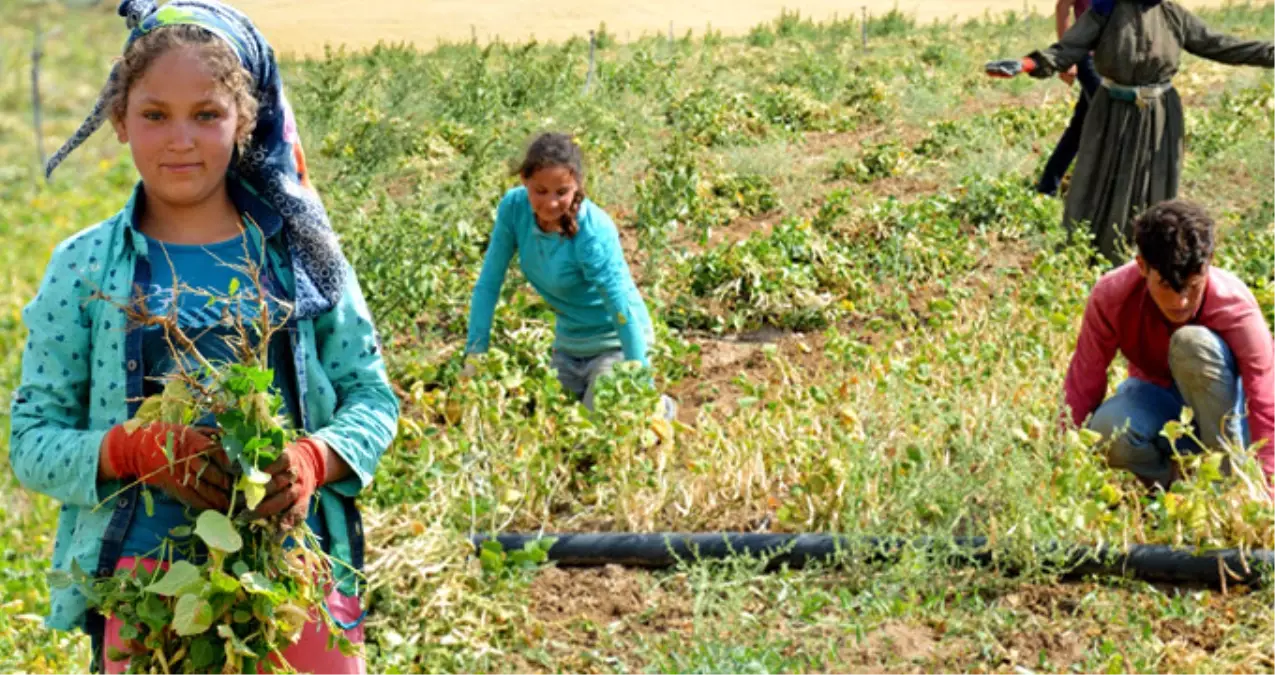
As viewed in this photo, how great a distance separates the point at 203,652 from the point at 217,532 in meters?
0.21

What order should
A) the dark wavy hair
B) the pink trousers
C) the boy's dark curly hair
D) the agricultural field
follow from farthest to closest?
1. the dark wavy hair
2. the boy's dark curly hair
3. the agricultural field
4. the pink trousers

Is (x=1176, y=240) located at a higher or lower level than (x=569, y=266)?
higher

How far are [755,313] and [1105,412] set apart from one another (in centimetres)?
222

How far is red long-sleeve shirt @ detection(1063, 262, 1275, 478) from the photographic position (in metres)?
3.71

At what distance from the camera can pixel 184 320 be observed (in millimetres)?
2010

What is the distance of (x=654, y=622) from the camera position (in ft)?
11.1

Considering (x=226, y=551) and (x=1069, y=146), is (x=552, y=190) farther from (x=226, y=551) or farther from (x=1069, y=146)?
(x=1069, y=146)

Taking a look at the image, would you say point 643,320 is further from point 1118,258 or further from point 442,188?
point 442,188

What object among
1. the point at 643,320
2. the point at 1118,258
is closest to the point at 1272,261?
the point at 1118,258

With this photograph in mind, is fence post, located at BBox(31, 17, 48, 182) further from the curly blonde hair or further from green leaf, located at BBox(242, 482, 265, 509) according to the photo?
green leaf, located at BBox(242, 482, 265, 509)

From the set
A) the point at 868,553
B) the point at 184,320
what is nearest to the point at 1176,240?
the point at 868,553

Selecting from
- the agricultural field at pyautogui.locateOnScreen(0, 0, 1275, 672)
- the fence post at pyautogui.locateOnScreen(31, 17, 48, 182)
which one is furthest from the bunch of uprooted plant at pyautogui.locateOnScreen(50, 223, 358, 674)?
the fence post at pyautogui.locateOnScreen(31, 17, 48, 182)

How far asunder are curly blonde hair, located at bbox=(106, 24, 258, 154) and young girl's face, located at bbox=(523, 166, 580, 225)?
2.18m

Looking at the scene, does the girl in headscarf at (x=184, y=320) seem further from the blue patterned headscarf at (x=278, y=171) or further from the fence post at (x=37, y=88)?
the fence post at (x=37, y=88)
